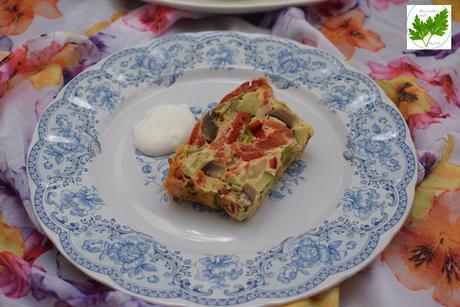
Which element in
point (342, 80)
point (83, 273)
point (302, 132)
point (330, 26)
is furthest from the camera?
point (330, 26)

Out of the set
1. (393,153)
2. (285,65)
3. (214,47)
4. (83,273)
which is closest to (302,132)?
(393,153)

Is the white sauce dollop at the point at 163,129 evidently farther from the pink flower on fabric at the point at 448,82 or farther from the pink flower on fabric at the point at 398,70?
the pink flower on fabric at the point at 448,82

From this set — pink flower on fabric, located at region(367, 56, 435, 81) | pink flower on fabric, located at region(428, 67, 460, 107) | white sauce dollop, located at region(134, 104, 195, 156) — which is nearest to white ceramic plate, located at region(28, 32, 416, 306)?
white sauce dollop, located at region(134, 104, 195, 156)

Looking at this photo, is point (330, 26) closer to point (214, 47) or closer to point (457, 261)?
point (214, 47)

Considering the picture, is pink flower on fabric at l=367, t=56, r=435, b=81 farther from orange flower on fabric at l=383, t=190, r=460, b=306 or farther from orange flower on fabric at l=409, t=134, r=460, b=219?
orange flower on fabric at l=383, t=190, r=460, b=306

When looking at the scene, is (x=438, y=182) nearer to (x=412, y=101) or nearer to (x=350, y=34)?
(x=412, y=101)

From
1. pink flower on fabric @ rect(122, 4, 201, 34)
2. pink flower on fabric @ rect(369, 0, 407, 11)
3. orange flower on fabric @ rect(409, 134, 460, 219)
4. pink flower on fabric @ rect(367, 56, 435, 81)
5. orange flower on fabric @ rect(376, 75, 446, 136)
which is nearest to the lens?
orange flower on fabric @ rect(409, 134, 460, 219)
